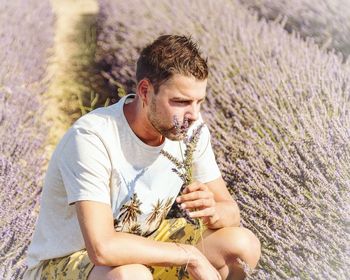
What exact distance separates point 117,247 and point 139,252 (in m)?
0.07

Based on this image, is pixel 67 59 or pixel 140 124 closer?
pixel 140 124

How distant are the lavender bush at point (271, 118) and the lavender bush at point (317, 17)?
0.08 meters

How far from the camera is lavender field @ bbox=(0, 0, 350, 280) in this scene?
8.34ft

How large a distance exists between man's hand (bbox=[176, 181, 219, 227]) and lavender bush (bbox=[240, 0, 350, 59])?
1.41 m

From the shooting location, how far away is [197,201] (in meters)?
2.19

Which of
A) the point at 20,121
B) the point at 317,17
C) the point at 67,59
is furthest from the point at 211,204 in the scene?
the point at 67,59

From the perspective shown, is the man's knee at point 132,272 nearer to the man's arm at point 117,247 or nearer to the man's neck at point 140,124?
the man's arm at point 117,247

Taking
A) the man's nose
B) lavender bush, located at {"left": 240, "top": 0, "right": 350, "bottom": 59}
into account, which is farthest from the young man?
lavender bush, located at {"left": 240, "top": 0, "right": 350, "bottom": 59}

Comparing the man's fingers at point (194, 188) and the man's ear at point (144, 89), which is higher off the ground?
the man's ear at point (144, 89)

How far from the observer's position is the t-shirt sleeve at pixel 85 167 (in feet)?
7.06

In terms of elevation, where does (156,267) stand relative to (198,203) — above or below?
below

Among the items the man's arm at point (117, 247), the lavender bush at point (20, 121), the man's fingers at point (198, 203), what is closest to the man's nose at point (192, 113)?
the man's fingers at point (198, 203)

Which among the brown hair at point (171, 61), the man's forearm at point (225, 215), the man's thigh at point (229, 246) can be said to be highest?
the brown hair at point (171, 61)

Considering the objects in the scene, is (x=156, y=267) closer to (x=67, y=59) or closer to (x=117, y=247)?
(x=117, y=247)
